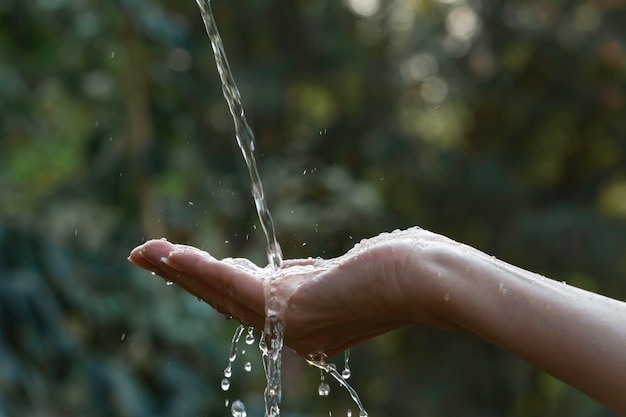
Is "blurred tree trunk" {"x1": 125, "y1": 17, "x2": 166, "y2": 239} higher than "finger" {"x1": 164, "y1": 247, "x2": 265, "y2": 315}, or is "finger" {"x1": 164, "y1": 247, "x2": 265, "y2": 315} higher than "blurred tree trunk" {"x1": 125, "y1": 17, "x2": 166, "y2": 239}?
"blurred tree trunk" {"x1": 125, "y1": 17, "x2": 166, "y2": 239}

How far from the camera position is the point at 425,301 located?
139 cm

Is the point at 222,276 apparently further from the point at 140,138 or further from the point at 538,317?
the point at 140,138

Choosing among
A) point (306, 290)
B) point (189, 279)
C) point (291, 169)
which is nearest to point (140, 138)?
point (291, 169)

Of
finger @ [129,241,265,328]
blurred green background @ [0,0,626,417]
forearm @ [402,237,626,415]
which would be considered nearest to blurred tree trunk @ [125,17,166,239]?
blurred green background @ [0,0,626,417]

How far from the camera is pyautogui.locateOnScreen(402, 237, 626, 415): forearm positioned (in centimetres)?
129

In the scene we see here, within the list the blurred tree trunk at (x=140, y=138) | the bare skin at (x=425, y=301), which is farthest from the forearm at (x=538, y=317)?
the blurred tree trunk at (x=140, y=138)

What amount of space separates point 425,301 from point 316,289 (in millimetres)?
183

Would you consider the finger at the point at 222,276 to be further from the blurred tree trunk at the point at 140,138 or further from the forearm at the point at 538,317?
the blurred tree trunk at the point at 140,138

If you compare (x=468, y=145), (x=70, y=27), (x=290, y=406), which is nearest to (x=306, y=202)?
(x=290, y=406)

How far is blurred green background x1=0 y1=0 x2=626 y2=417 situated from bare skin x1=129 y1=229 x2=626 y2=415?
136cm

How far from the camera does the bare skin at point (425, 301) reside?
1300 mm

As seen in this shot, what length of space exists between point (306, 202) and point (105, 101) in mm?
1200

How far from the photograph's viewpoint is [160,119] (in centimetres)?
385

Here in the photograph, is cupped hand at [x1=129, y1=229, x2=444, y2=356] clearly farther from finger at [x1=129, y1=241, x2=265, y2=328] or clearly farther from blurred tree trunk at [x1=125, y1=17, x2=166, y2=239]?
blurred tree trunk at [x1=125, y1=17, x2=166, y2=239]
